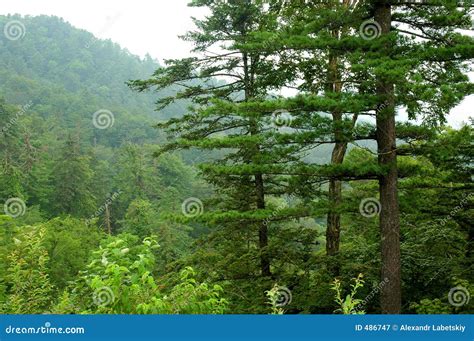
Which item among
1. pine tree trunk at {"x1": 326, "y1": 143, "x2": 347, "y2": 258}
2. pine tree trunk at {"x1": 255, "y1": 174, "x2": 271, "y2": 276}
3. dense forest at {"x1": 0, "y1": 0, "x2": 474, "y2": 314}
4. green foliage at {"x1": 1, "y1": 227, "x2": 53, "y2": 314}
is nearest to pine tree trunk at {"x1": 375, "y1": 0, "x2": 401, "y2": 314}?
dense forest at {"x1": 0, "y1": 0, "x2": 474, "y2": 314}

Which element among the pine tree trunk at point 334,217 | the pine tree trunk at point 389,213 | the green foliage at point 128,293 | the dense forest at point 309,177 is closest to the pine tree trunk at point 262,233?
the dense forest at point 309,177

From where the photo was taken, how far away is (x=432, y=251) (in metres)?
11.8

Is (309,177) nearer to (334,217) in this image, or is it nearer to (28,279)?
(334,217)

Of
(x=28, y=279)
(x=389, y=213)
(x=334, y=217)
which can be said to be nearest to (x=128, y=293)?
(x=28, y=279)

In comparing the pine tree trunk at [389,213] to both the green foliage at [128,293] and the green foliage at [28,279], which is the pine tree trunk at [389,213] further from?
the green foliage at [28,279]

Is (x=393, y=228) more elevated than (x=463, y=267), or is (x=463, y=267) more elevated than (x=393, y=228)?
(x=393, y=228)

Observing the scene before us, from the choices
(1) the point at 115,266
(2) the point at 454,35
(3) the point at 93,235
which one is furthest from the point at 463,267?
(3) the point at 93,235

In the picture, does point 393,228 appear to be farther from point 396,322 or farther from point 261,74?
point 261,74

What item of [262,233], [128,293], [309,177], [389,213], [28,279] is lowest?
[262,233]

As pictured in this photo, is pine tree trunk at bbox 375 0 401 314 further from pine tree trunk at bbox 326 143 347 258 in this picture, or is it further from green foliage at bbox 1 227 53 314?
green foliage at bbox 1 227 53 314

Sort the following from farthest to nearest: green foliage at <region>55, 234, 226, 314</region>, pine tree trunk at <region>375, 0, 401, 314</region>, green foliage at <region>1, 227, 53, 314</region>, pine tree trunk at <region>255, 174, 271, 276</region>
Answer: pine tree trunk at <region>255, 174, 271, 276</region> → pine tree trunk at <region>375, 0, 401, 314</region> → green foliage at <region>1, 227, 53, 314</region> → green foliage at <region>55, 234, 226, 314</region>

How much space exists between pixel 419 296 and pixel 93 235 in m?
28.3

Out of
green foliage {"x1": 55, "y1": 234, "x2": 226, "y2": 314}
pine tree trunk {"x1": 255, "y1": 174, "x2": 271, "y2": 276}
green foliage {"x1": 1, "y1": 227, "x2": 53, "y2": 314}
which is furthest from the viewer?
pine tree trunk {"x1": 255, "y1": 174, "x2": 271, "y2": 276}

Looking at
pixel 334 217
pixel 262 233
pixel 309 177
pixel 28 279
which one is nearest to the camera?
pixel 28 279
